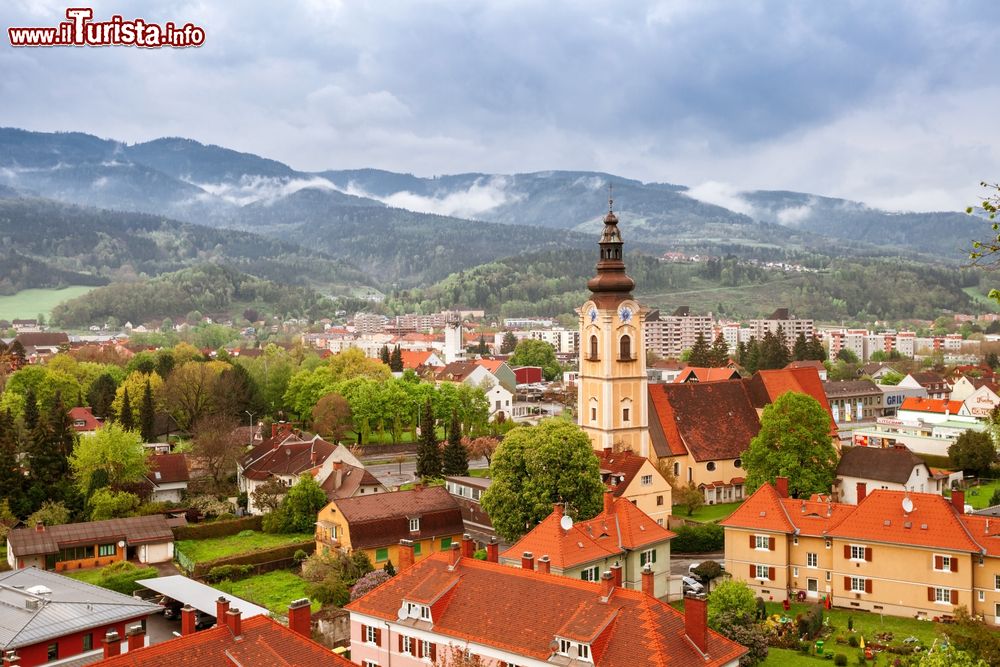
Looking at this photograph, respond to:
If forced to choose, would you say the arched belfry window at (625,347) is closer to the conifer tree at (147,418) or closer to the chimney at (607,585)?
the chimney at (607,585)

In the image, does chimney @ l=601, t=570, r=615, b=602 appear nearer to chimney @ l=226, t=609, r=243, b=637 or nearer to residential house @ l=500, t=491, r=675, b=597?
residential house @ l=500, t=491, r=675, b=597

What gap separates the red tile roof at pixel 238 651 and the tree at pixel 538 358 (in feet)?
369

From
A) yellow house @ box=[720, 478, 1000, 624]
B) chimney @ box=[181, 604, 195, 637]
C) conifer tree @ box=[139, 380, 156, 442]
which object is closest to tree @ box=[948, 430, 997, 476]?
yellow house @ box=[720, 478, 1000, 624]

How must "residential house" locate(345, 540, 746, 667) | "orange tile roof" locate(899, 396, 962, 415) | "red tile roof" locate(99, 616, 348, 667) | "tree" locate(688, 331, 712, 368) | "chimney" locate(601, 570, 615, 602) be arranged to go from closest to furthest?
"red tile roof" locate(99, 616, 348, 667) < "residential house" locate(345, 540, 746, 667) < "chimney" locate(601, 570, 615, 602) < "orange tile roof" locate(899, 396, 962, 415) < "tree" locate(688, 331, 712, 368)

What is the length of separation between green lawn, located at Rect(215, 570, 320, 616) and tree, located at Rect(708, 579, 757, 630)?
1533cm

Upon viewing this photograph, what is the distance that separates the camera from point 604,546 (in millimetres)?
35469

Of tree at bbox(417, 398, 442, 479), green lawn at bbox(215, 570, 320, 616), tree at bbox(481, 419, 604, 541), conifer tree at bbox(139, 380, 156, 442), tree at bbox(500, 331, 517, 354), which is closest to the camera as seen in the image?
green lawn at bbox(215, 570, 320, 616)

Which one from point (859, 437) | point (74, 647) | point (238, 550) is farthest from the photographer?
point (859, 437)

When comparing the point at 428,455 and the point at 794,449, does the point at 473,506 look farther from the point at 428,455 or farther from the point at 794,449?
the point at 794,449

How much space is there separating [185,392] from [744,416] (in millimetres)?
44409

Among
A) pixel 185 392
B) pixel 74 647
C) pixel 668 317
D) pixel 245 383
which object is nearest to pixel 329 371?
pixel 245 383

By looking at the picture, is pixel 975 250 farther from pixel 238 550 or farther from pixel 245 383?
pixel 245 383

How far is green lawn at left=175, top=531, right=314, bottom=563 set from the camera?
45.2 metres

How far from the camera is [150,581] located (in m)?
38.1
